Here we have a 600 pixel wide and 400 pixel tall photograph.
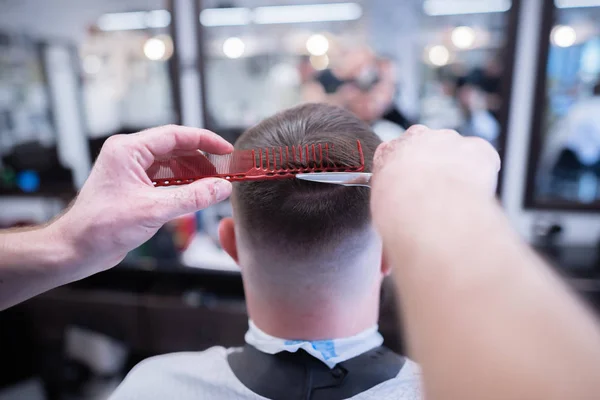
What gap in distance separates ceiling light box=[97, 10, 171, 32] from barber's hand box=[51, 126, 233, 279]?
2.03 m

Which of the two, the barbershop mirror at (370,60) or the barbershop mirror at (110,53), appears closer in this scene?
the barbershop mirror at (370,60)

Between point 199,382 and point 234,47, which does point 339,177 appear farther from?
point 234,47

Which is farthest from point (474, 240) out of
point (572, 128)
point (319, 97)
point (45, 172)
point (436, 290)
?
point (45, 172)

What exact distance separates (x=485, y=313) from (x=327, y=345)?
657 mm

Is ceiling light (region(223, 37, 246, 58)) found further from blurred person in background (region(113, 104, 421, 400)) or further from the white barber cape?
the white barber cape

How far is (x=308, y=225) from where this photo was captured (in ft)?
2.87

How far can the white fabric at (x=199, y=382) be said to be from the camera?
918 mm

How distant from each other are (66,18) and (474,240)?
310 cm

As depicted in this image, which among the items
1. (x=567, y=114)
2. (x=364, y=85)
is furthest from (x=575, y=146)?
(x=364, y=85)

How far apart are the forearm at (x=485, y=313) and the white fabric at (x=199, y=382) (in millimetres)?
594

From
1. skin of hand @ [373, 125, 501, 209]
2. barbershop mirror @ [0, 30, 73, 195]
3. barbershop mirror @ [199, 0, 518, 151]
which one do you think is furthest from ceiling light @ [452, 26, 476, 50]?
barbershop mirror @ [0, 30, 73, 195]

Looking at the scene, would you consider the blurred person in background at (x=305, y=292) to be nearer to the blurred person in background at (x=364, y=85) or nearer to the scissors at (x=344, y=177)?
the scissors at (x=344, y=177)

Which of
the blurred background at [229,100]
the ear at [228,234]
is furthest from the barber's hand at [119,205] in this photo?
the blurred background at [229,100]

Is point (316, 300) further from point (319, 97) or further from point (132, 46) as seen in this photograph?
point (132, 46)
